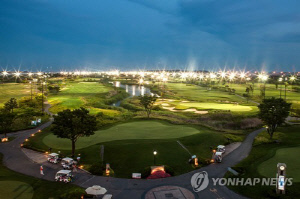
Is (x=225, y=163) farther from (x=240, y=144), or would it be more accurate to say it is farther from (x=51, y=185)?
(x=51, y=185)

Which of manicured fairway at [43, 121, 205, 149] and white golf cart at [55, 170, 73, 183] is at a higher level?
manicured fairway at [43, 121, 205, 149]

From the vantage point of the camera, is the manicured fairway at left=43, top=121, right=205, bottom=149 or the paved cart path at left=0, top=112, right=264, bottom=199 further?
the manicured fairway at left=43, top=121, right=205, bottom=149

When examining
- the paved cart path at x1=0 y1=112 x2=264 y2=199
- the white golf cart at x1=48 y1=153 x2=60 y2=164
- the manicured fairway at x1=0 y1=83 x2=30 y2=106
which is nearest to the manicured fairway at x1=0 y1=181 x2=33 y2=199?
the paved cart path at x1=0 y1=112 x2=264 y2=199

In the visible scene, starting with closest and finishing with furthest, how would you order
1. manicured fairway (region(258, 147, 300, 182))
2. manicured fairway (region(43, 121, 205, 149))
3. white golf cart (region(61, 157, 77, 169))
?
1. manicured fairway (region(258, 147, 300, 182))
2. white golf cart (region(61, 157, 77, 169))
3. manicured fairway (region(43, 121, 205, 149))

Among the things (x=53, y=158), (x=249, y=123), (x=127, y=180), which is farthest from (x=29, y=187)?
(x=249, y=123)

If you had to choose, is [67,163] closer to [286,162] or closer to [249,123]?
[286,162]

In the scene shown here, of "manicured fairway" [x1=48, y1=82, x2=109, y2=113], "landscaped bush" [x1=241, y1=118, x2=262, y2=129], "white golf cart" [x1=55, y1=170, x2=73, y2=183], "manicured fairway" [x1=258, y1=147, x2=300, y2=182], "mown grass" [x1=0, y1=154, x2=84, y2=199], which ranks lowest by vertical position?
"mown grass" [x1=0, y1=154, x2=84, y2=199]

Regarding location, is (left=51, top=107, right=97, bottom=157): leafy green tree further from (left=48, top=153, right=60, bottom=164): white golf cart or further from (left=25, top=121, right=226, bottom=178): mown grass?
(left=25, top=121, right=226, bottom=178): mown grass

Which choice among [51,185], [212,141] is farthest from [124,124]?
[51,185]
